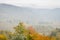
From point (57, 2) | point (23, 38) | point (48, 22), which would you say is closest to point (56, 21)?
point (48, 22)

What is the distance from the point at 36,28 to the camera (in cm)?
130

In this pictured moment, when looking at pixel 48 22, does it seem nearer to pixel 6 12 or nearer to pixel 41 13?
pixel 41 13

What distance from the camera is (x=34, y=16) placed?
1311mm

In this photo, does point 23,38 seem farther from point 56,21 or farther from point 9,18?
point 56,21

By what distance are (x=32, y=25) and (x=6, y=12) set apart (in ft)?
0.96

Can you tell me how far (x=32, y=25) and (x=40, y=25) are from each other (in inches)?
3.2

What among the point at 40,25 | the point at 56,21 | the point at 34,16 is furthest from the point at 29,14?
the point at 56,21

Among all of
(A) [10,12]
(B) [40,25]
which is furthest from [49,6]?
(A) [10,12]

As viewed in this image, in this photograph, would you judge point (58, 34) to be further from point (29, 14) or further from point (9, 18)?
point (9, 18)

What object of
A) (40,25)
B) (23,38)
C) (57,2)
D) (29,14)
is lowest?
(23,38)

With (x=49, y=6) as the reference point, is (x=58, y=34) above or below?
below

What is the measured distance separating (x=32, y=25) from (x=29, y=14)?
0.38 ft

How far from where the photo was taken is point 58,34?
128cm

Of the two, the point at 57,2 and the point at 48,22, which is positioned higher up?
the point at 57,2
